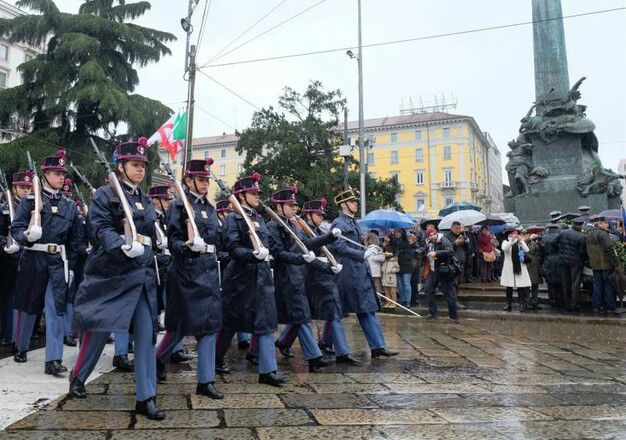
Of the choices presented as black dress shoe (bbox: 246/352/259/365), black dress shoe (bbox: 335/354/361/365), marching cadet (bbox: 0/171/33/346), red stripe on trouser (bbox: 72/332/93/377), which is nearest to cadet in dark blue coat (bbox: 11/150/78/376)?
red stripe on trouser (bbox: 72/332/93/377)

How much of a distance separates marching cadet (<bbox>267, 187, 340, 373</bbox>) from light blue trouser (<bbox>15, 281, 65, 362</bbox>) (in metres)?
2.19

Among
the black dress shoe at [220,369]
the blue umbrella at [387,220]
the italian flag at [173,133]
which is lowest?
the black dress shoe at [220,369]

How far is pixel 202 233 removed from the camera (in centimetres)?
490

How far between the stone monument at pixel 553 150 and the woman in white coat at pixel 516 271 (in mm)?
6698

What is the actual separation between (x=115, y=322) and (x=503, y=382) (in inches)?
143

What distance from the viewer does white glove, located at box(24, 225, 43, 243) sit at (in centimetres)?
512

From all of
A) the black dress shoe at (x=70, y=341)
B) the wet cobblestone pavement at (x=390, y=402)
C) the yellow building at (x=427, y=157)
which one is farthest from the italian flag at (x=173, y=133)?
the yellow building at (x=427, y=157)

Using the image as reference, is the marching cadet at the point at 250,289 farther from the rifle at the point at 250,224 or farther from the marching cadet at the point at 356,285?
the marching cadet at the point at 356,285

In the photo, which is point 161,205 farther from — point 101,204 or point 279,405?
point 279,405

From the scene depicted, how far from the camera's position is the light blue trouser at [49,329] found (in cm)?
508

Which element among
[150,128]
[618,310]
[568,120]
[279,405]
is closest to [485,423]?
[279,405]

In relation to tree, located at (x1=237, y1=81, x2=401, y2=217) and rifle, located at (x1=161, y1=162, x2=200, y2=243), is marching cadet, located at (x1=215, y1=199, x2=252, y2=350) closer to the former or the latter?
rifle, located at (x1=161, y1=162, x2=200, y2=243)

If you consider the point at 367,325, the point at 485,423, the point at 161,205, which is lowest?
→ the point at 485,423

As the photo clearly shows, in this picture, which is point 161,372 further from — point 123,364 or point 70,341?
point 70,341
